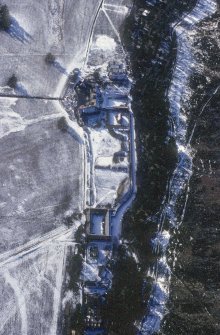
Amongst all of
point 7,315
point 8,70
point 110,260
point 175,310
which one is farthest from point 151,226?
point 8,70

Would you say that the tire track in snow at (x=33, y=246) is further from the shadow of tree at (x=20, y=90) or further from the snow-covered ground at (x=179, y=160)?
the shadow of tree at (x=20, y=90)

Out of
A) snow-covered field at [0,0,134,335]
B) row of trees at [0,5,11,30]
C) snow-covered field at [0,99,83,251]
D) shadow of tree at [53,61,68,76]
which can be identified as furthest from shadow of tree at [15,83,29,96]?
row of trees at [0,5,11,30]

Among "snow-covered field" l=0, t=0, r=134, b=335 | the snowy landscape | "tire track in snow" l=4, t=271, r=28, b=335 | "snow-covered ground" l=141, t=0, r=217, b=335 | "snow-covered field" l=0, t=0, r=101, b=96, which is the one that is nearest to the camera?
"tire track in snow" l=4, t=271, r=28, b=335

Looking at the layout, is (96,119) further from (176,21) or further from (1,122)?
(176,21)

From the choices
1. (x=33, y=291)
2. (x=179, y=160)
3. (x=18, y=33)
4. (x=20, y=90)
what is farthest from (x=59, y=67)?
(x=33, y=291)

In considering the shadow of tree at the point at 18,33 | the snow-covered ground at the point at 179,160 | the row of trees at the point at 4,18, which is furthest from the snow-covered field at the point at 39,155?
the snow-covered ground at the point at 179,160

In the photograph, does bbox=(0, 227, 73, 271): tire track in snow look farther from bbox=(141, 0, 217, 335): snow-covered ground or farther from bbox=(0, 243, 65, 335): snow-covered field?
bbox=(141, 0, 217, 335): snow-covered ground

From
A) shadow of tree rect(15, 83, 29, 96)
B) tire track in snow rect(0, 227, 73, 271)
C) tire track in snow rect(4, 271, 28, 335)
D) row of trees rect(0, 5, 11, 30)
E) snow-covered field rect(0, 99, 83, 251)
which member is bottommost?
tire track in snow rect(4, 271, 28, 335)

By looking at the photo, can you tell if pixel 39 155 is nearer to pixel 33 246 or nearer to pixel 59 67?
pixel 33 246
